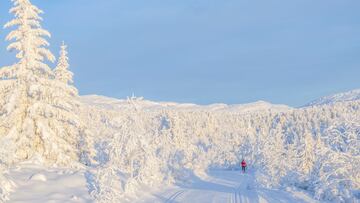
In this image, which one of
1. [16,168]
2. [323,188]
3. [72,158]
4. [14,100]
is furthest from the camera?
[72,158]

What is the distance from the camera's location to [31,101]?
88.4 feet

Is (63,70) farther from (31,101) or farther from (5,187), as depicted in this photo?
(5,187)

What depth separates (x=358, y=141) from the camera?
2200cm

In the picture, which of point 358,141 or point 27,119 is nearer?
point 358,141

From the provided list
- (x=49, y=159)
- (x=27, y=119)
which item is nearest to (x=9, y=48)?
(x=27, y=119)

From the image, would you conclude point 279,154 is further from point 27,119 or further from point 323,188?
point 27,119

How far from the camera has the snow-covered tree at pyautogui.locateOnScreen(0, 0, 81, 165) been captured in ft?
84.9

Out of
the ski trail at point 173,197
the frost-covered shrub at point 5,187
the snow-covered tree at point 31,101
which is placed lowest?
the ski trail at point 173,197

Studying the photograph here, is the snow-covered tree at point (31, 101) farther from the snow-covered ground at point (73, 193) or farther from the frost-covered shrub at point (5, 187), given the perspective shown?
the frost-covered shrub at point (5, 187)

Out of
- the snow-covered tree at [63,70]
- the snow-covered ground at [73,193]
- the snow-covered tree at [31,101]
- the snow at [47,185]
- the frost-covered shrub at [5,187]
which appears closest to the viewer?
the frost-covered shrub at [5,187]

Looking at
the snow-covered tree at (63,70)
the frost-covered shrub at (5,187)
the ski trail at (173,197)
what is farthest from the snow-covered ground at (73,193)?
the snow-covered tree at (63,70)

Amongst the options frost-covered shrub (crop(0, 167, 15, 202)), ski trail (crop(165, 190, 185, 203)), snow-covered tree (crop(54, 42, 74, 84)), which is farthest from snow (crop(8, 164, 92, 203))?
snow-covered tree (crop(54, 42, 74, 84))

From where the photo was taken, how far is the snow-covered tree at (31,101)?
84.9 ft

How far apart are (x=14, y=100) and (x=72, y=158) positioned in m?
5.04
